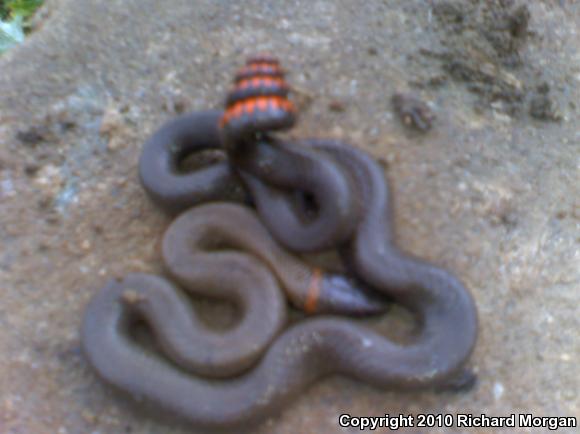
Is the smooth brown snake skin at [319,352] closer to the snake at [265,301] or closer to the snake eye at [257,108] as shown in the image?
the snake at [265,301]

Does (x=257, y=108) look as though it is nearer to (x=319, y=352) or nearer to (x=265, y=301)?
(x=265, y=301)

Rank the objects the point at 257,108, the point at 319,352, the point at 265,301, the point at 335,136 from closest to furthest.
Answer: the point at 257,108, the point at 319,352, the point at 265,301, the point at 335,136

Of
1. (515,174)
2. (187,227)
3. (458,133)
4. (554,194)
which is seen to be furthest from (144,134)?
(554,194)

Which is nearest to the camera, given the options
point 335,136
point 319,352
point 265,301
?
point 319,352

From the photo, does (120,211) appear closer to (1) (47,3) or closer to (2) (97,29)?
(2) (97,29)

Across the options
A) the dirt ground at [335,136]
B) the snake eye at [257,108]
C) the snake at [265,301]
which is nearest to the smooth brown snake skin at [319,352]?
the snake at [265,301]

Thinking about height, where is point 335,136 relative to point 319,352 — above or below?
above

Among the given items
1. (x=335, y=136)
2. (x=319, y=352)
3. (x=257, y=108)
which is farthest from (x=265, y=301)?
(x=335, y=136)
